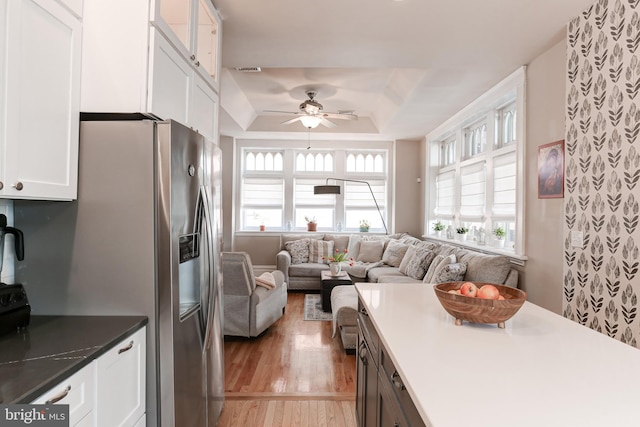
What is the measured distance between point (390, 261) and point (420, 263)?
1.12 metres

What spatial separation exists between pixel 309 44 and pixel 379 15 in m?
0.66

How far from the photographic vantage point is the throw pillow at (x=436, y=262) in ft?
12.4

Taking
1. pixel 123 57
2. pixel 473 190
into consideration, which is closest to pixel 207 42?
pixel 123 57

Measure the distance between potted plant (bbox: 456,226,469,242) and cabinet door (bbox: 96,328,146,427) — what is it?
4.04 meters

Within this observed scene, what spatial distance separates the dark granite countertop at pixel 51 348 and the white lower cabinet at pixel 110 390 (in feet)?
0.11

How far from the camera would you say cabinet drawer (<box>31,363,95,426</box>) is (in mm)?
1025

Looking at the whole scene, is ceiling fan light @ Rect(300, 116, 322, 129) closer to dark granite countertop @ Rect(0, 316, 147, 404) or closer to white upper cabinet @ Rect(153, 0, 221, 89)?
white upper cabinet @ Rect(153, 0, 221, 89)

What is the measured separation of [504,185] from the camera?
382 centimetres

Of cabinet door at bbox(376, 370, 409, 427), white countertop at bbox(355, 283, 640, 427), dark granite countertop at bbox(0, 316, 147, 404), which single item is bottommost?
cabinet door at bbox(376, 370, 409, 427)

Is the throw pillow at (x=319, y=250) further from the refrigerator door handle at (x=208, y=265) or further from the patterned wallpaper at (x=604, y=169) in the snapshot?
the refrigerator door handle at (x=208, y=265)

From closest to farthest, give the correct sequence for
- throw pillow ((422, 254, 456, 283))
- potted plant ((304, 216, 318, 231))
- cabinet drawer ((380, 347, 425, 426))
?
1. cabinet drawer ((380, 347, 425, 426))
2. throw pillow ((422, 254, 456, 283))
3. potted plant ((304, 216, 318, 231))

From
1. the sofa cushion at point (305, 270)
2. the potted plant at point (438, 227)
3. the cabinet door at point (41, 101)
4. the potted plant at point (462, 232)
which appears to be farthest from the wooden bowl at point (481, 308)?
the sofa cushion at point (305, 270)

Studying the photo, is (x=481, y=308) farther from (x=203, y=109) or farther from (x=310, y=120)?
(x=310, y=120)

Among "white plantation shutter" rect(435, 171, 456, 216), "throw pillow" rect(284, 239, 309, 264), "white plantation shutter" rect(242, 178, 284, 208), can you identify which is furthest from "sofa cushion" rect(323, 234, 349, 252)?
"white plantation shutter" rect(435, 171, 456, 216)
